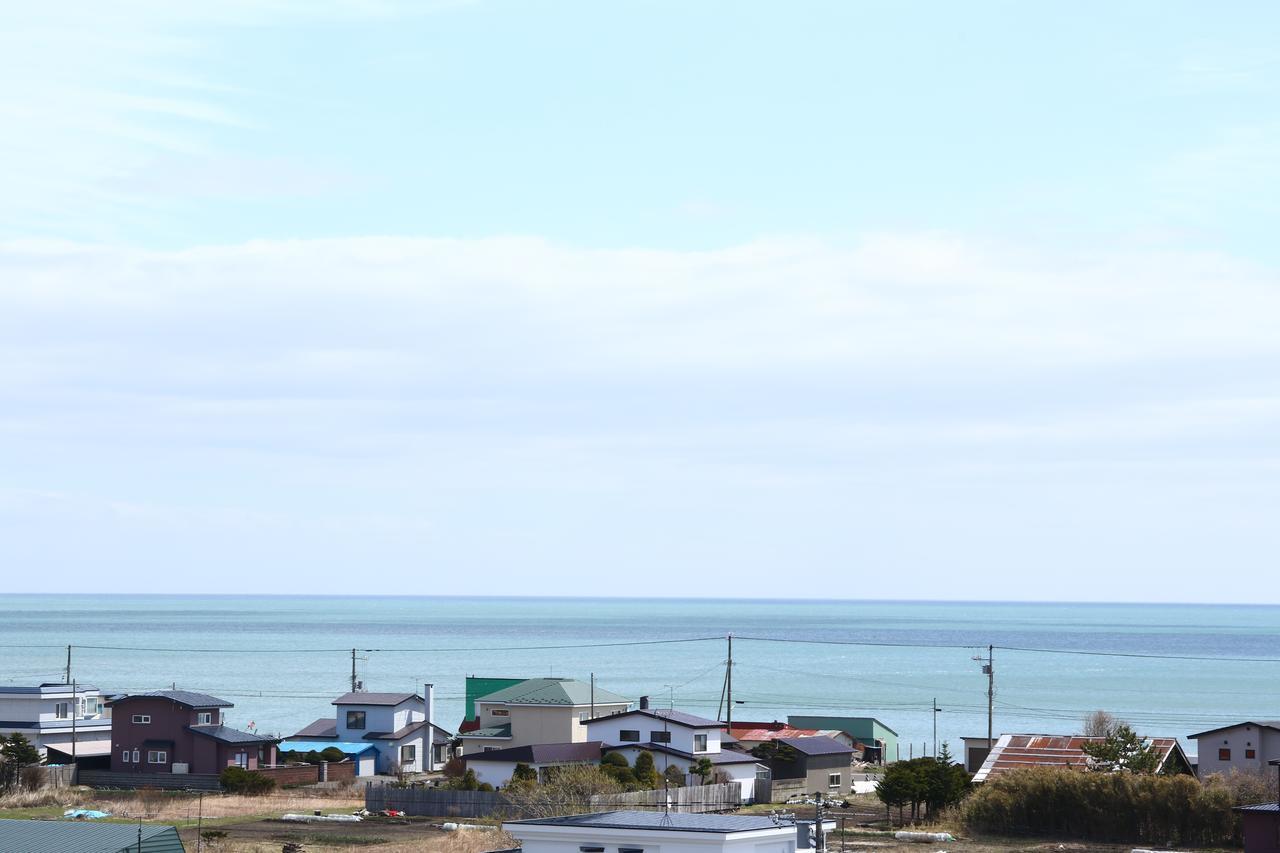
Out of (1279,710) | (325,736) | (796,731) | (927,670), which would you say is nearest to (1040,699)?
(1279,710)

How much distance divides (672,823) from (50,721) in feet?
162

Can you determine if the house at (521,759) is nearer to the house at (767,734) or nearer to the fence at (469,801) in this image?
the fence at (469,801)

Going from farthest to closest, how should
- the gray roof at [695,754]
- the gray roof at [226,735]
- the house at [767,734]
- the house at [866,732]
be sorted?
the house at [866,732]
the house at [767,734]
the gray roof at [226,735]
the gray roof at [695,754]

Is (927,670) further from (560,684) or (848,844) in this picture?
(848,844)

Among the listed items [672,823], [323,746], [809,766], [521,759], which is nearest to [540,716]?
[521,759]

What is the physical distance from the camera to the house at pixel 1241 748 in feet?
197

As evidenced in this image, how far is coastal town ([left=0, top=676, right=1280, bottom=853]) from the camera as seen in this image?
49.3m

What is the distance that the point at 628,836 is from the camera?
31.4 m

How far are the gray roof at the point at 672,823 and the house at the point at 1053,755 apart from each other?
26034 millimetres

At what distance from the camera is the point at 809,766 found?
2623 inches

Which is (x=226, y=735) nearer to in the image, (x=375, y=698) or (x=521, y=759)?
(x=375, y=698)

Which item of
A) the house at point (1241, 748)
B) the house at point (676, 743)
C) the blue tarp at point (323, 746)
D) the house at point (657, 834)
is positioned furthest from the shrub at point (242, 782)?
the house at point (1241, 748)

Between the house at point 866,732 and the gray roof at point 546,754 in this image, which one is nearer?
the gray roof at point 546,754

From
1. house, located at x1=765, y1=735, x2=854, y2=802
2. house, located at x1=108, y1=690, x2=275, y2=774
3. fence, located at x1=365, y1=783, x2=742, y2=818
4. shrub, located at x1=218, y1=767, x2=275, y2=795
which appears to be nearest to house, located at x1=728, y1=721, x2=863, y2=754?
house, located at x1=765, y1=735, x2=854, y2=802
